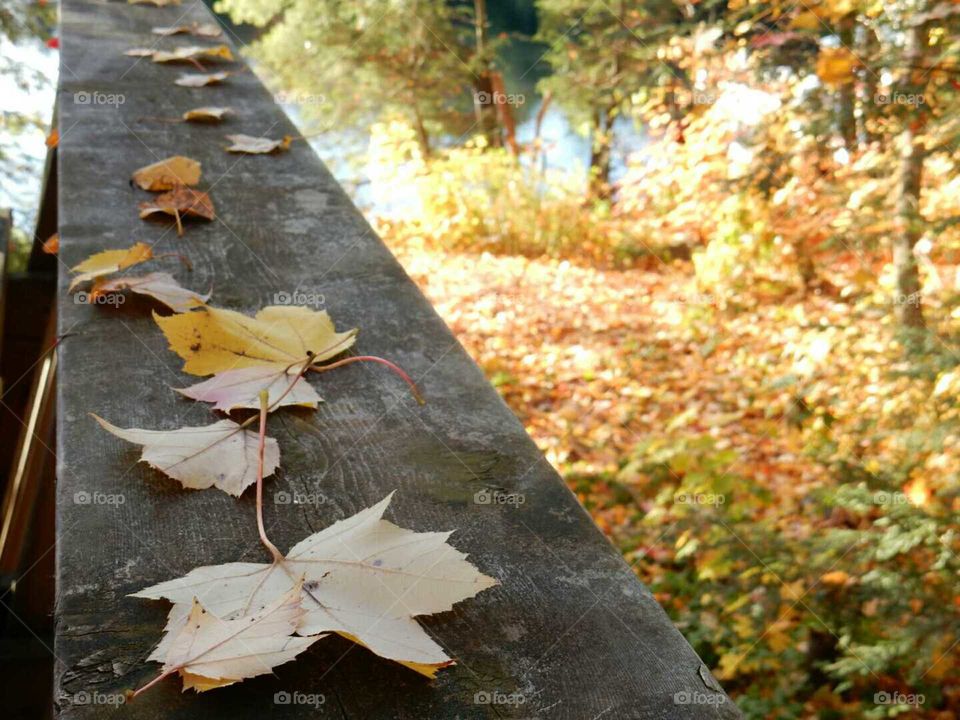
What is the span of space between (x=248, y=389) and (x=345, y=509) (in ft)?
0.71

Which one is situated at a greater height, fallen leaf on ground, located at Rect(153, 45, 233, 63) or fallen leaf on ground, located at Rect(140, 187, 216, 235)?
fallen leaf on ground, located at Rect(153, 45, 233, 63)

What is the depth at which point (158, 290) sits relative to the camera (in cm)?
95

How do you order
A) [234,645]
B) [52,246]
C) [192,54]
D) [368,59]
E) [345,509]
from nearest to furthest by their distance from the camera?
[234,645], [345,509], [52,246], [192,54], [368,59]

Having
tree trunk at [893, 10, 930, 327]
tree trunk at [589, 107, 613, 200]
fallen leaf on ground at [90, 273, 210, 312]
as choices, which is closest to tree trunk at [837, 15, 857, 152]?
tree trunk at [893, 10, 930, 327]

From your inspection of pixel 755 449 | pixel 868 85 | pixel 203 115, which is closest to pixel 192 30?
pixel 203 115

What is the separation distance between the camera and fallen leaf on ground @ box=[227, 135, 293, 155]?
1465 millimetres

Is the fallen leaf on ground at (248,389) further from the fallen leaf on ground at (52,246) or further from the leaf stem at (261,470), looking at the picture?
the fallen leaf on ground at (52,246)

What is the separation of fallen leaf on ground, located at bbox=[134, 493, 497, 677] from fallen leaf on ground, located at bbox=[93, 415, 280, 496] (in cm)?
10

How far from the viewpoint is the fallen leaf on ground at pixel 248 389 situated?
790 millimetres

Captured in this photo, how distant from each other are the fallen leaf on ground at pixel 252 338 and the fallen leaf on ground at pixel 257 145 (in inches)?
24.5

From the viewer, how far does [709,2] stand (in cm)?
523

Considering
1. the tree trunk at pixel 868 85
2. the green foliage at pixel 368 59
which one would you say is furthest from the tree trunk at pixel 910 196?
the green foliage at pixel 368 59

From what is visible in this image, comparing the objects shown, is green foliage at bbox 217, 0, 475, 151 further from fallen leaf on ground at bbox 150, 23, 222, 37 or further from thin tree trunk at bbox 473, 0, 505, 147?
fallen leaf on ground at bbox 150, 23, 222, 37

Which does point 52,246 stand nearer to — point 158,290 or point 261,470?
point 158,290
